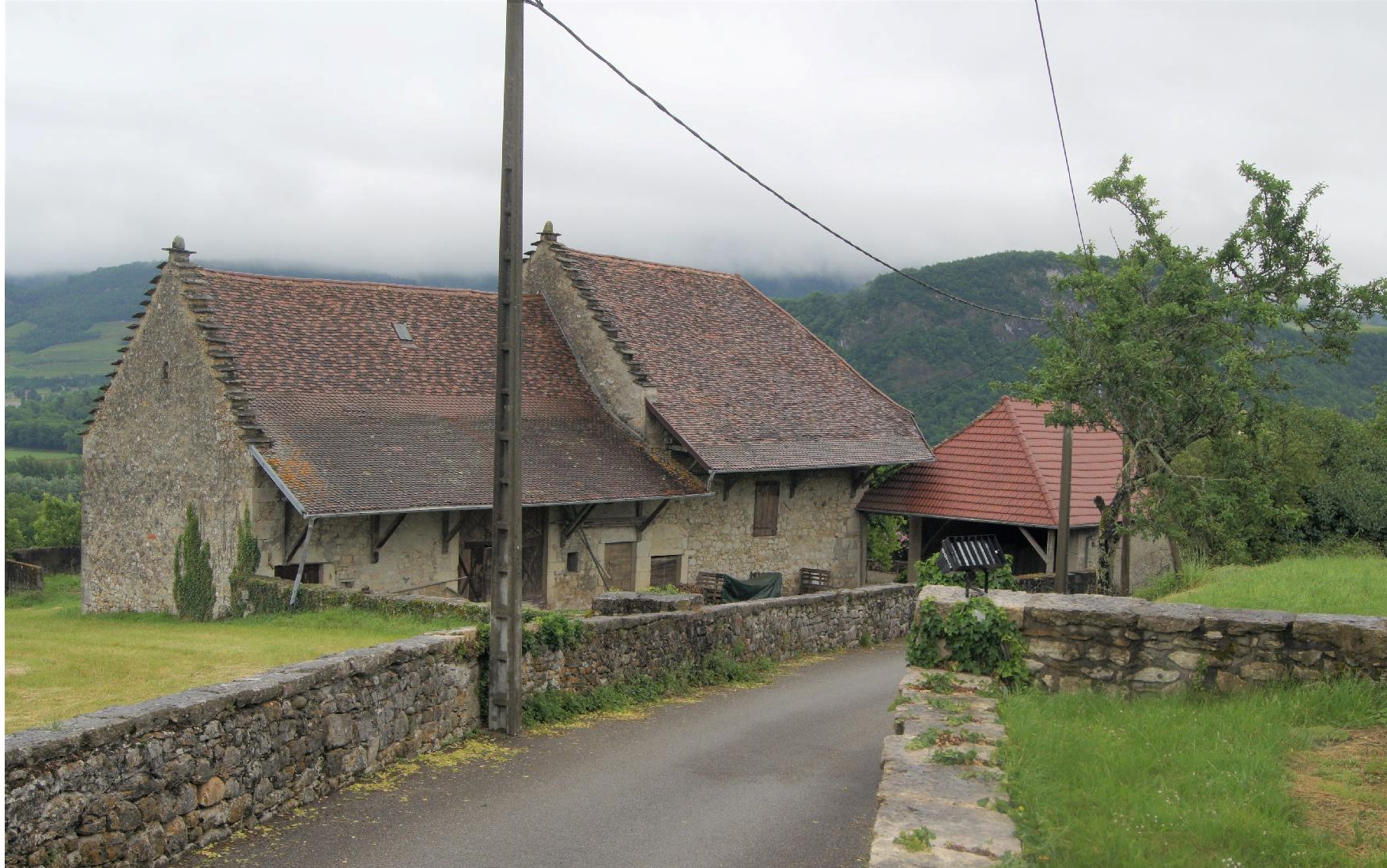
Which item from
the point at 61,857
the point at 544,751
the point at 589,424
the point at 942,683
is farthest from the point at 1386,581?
the point at 589,424

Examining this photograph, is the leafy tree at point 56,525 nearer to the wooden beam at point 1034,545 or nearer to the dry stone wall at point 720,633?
the dry stone wall at point 720,633

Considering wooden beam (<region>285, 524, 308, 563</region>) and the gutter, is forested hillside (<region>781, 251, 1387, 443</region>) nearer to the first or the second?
the gutter

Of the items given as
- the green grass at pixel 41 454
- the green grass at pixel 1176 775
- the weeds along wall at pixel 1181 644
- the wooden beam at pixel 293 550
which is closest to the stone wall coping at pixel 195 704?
the weeds along wall at pixel 1181 644

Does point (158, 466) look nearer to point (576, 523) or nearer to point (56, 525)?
point (576, 523)

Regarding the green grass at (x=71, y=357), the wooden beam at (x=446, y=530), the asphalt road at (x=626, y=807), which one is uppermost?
the green grass at (x=71, y=357)

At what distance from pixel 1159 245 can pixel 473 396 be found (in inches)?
526

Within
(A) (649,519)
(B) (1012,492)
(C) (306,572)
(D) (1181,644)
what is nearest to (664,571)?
(A) (649,519)

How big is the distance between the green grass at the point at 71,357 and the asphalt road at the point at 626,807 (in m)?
117

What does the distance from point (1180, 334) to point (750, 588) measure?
9910 millimetres

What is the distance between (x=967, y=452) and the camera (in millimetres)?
29812

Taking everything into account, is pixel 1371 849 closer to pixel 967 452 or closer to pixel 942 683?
pixel 942 683

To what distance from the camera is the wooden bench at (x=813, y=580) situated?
90.4 ft

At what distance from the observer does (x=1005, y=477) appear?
2833 cm

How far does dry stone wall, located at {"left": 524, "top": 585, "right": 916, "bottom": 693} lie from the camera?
12.8 meters
